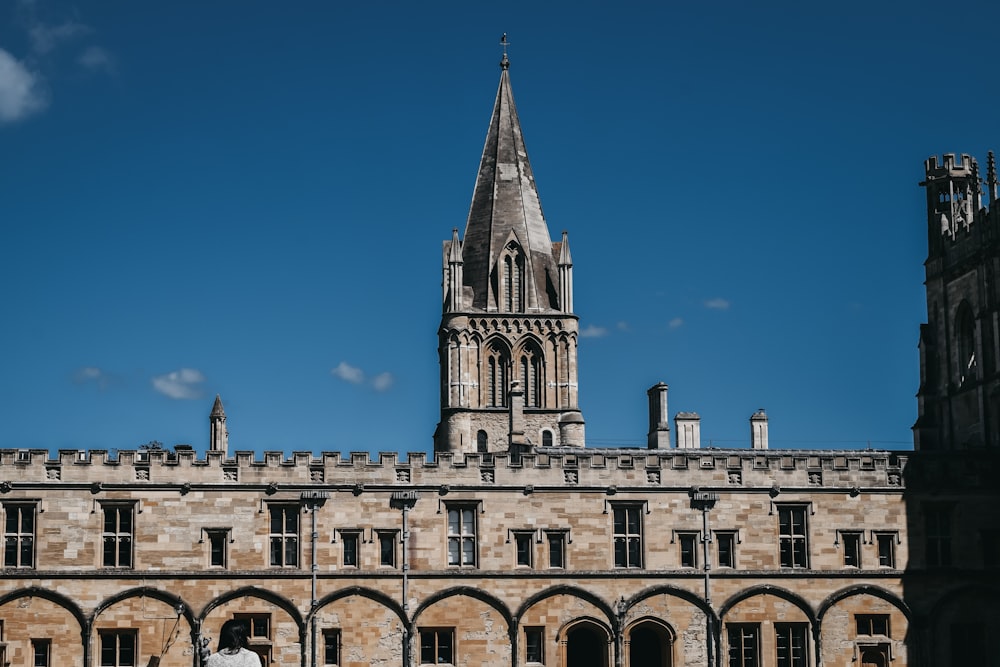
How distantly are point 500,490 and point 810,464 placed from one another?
37.2 feet

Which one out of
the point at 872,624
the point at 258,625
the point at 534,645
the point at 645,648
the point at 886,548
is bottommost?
the point at 645,648

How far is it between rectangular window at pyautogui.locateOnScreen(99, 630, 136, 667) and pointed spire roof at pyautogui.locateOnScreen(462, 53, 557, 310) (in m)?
42.2

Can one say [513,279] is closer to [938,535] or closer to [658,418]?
[658,418]

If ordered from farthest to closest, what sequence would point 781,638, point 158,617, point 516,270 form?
point 516,270
point 781,638
point 158,617

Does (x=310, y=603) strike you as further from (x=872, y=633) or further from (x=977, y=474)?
(x=977, y=474)

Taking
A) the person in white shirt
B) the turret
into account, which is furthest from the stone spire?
the person in white shirt

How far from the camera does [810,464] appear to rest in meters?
55.9

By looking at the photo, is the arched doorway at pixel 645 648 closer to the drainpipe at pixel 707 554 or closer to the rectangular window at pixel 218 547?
the drainpipe at pixel 707 554

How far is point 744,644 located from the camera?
54.4 meters

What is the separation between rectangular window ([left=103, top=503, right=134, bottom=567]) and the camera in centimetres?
5166

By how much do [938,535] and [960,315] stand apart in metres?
9.26

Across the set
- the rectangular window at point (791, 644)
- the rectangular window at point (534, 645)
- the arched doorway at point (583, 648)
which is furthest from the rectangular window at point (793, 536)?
the rectangular window at point (534, 645)

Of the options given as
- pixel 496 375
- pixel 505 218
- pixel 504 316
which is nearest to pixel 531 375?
pixel 496 375

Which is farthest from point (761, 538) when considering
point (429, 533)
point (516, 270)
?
point (516, 270)
